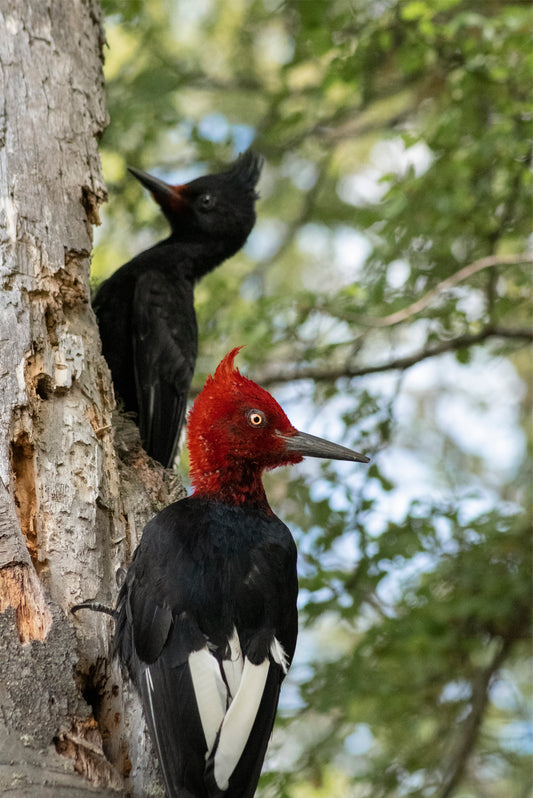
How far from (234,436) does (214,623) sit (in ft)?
2.18

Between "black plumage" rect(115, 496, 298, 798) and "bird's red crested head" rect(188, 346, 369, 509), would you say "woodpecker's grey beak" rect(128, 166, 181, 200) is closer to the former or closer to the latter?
"bird's red crested head" rect(188, 346, 369, 509)

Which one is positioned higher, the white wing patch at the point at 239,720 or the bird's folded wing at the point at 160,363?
the bird's folded wing at the point at 160,363

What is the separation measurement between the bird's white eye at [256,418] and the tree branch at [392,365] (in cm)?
187

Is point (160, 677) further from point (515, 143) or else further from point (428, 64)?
point (428, 64)

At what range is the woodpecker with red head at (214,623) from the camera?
2.09 meters

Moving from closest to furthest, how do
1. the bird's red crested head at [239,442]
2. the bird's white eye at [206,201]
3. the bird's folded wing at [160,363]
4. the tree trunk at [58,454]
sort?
the tree trunk at [58,454] → the bird's red crested head at [239,442] → the bird's folded wing at [160,363] → the bird's white eye at [206,201]

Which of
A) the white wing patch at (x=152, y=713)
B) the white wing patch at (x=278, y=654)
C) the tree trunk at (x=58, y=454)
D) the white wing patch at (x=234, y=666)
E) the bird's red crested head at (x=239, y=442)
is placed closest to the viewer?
the tree trunk at (x=58, y=454)

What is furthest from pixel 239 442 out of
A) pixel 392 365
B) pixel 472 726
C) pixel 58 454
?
pixel 472 726

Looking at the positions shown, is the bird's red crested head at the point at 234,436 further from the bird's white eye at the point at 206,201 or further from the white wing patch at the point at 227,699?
the bird's white eye at the point at 206,201

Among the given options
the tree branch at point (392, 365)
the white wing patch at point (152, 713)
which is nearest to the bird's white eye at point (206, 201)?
the tree branch at point (392, 365)

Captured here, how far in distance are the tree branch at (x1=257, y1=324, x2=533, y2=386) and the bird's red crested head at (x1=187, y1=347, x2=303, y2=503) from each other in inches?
71.1

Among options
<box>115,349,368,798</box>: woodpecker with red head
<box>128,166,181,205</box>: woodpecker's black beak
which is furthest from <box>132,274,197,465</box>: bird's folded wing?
<box>115,349,368,798</box>: woodpecker with red head

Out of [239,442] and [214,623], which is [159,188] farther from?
[214,623]

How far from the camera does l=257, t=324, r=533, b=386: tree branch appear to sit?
14.7ft
